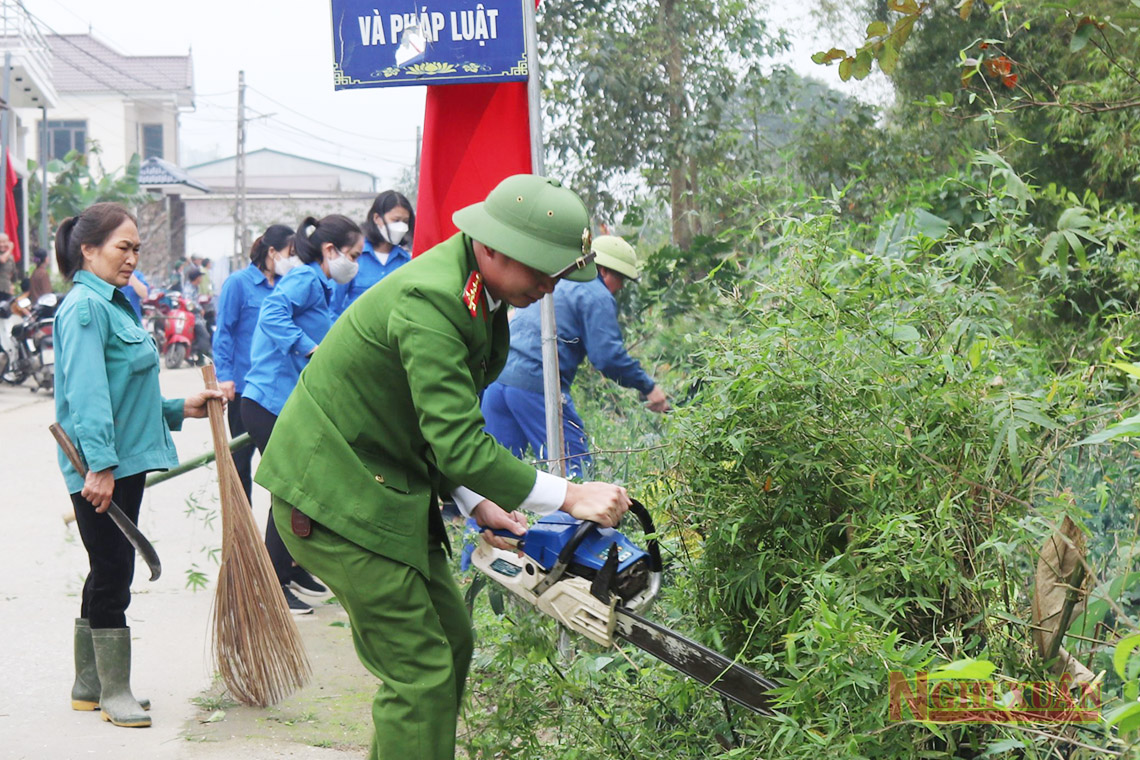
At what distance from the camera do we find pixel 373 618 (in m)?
3.14

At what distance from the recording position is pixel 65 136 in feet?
176

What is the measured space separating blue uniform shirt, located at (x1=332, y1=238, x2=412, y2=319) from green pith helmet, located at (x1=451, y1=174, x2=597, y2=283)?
13.9ft

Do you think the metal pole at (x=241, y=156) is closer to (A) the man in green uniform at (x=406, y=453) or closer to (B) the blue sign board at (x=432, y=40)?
(B) the blue sign board at (x=432, y=40)

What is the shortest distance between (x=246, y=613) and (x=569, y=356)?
7.71 feet

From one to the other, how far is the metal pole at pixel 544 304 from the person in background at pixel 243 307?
2.82m

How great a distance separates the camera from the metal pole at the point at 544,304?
4.50 m

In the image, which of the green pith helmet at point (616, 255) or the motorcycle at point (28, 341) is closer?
the green pith helmet at point (616, 255)

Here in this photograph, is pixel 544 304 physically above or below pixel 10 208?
below

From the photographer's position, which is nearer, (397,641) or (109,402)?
(397,641)

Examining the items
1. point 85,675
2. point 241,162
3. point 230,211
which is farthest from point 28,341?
point 230,211

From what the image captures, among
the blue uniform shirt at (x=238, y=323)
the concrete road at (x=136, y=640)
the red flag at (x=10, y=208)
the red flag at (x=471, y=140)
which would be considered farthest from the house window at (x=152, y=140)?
the red flag at (x=471, y=140)

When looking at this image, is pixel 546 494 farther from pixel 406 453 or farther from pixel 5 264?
pixel 5 264

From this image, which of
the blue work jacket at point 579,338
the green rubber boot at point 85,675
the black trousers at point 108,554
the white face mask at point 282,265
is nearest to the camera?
the black trousers at point 108,554

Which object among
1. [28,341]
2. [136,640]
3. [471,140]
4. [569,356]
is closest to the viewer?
[471,140]
